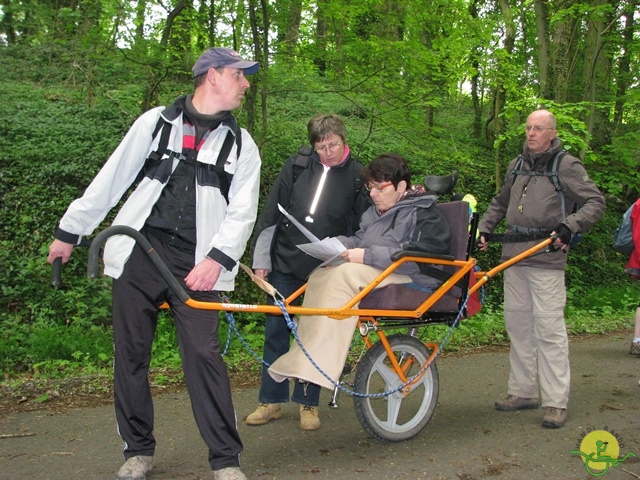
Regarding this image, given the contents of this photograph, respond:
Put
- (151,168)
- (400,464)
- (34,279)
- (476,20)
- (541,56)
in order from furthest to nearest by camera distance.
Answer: (541,56)
(476,20)
(34,279)
(400,464)
(151,168)

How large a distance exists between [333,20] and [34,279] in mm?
4774

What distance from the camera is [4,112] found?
38.4ft

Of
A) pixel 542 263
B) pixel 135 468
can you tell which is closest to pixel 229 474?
pixel 135 468

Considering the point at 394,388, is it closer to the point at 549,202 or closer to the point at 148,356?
the point at 148,356

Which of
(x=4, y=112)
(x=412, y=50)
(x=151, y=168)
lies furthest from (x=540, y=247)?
(x=4, y=112)

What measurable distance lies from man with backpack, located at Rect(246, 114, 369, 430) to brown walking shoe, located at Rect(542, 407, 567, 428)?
5.18 ft

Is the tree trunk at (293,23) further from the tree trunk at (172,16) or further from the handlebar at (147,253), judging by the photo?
the handlebar at (147,253)

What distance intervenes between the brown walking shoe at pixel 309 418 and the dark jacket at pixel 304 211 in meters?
0.91

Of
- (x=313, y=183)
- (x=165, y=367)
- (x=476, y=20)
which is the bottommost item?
(x=165, y=367)

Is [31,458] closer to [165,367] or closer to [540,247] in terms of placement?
[165,367]

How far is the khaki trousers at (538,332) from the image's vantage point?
484 centimetres

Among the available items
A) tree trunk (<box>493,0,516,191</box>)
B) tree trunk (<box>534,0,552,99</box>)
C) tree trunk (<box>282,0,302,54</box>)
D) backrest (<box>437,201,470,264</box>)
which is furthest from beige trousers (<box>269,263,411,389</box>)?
tree trunk (<box>534,0,552,99</box>)
